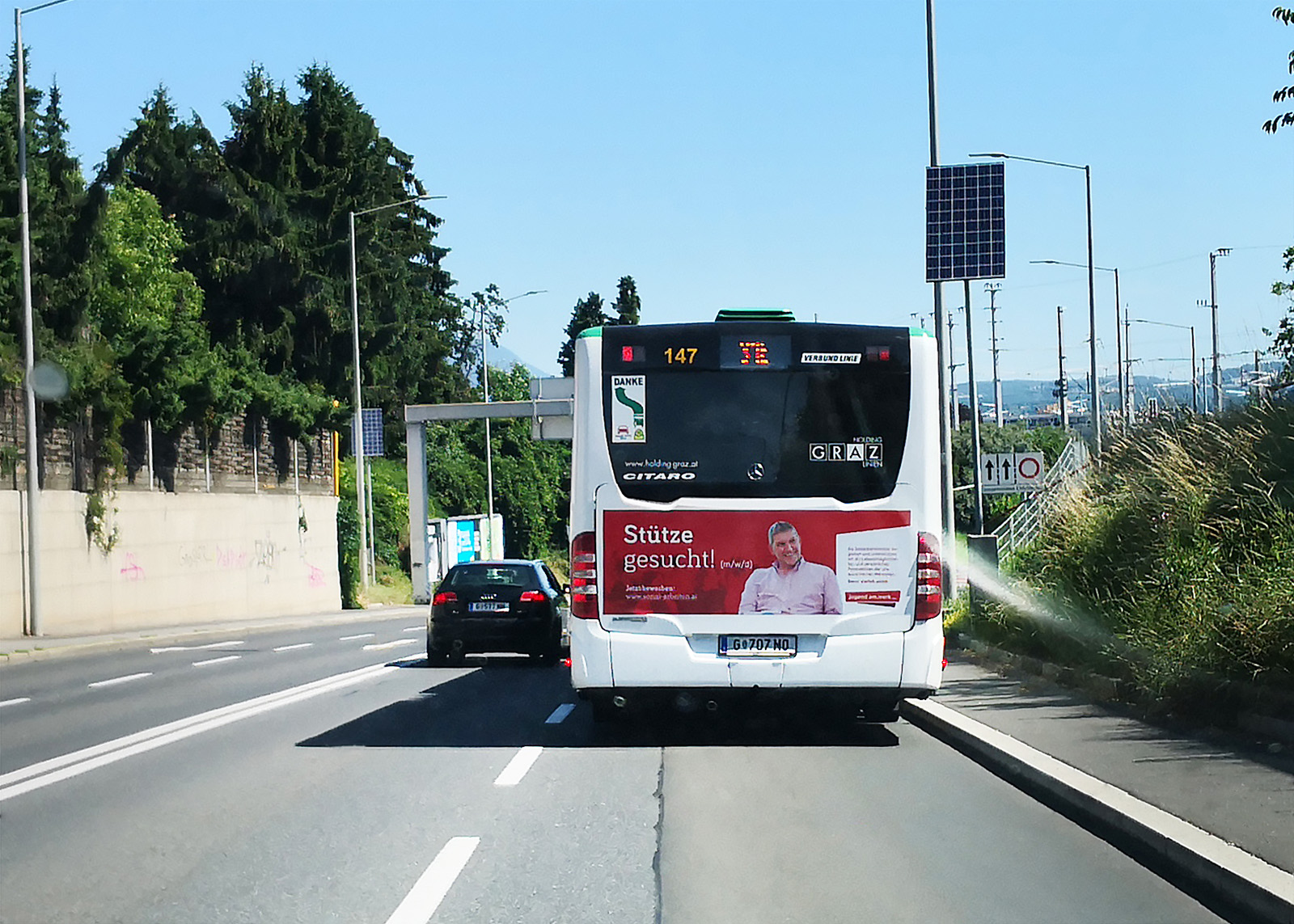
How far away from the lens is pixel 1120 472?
16.7 m

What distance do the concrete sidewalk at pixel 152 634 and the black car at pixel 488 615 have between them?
6925 millimetres

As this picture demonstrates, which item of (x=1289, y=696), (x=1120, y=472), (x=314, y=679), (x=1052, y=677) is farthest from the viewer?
(x=314, y=679)

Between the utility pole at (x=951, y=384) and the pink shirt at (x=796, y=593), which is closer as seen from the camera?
the pink shirt at (x=796, y=593)

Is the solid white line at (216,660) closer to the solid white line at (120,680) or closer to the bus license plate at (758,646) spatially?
the solid white line at (120,680)

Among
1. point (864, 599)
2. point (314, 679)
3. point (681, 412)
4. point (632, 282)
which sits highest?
point (632, 282)

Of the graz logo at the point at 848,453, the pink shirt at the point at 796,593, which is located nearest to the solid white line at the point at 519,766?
the pink shirt at the point at 796,593

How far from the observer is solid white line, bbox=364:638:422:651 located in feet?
84.8

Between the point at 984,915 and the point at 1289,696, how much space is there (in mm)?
4546

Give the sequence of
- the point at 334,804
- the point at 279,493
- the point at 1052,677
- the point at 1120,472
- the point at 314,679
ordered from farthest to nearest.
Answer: the point at 279,493 → the point at 314,679 → the point at 1120,472 → the point at 1052,677 → the point at 334,804

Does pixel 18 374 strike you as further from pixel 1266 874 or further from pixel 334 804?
pixel 1266 874

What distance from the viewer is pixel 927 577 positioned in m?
11.4

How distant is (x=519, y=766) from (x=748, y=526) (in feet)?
7.74

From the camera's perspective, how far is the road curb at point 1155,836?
6.32m

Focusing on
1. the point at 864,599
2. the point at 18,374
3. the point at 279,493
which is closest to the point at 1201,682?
the point at 864,599
